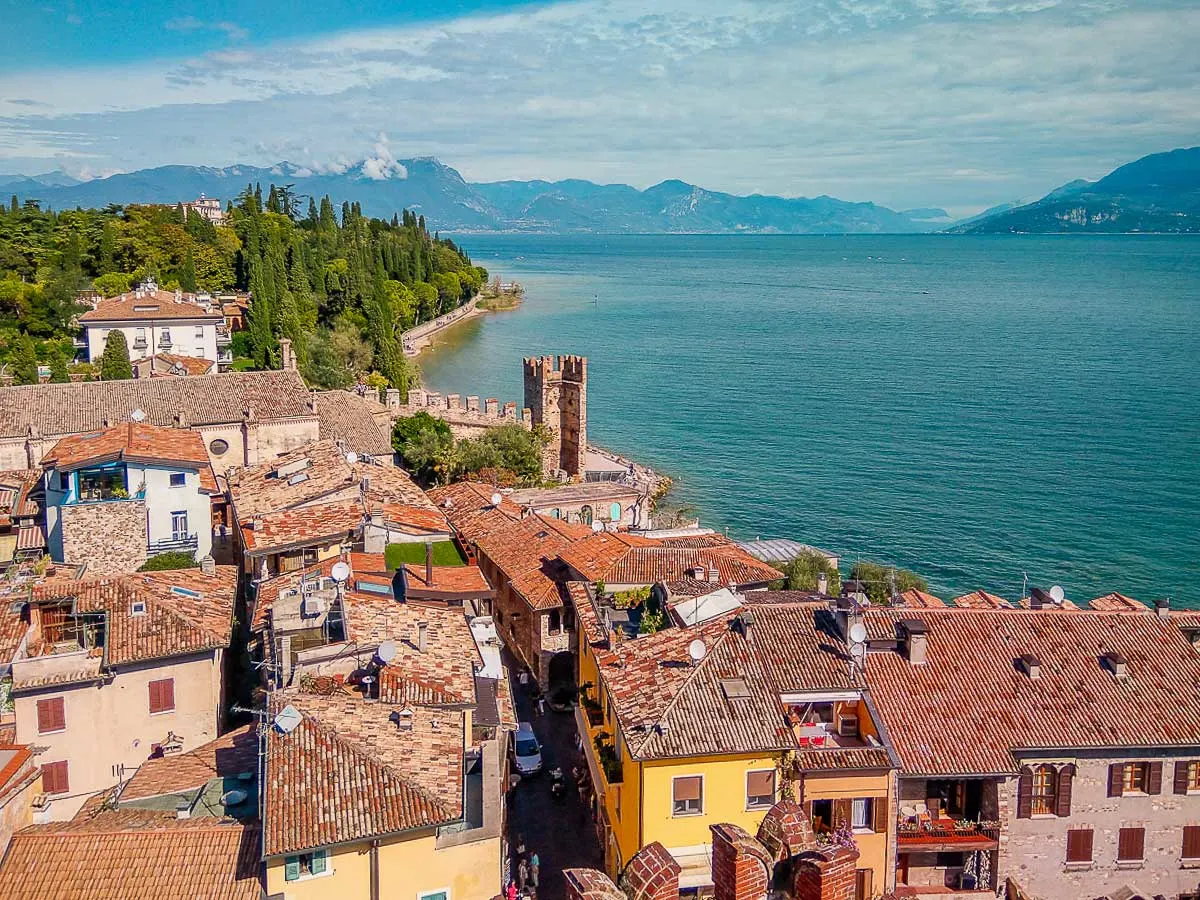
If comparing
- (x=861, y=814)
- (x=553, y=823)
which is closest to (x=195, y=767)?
(x=553, y=823)

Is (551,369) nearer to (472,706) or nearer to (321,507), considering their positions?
(321,507)

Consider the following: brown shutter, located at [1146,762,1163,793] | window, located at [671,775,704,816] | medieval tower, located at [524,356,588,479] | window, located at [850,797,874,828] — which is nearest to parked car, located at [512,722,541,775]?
window, located at [671,775,704,816]

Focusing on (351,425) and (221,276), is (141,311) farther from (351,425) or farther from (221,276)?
(221,276)

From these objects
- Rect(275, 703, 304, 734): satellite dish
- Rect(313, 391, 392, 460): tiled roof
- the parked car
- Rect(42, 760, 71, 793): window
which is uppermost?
Rect(313, 391, 392, 460): tiled roof

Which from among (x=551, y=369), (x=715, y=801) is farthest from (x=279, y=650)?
(x=551, y=369)

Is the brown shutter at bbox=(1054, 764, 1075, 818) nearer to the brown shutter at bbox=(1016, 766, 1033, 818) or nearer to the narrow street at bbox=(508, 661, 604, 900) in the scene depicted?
the brown shutter at bbox=(1016, 766, 1033, 818)

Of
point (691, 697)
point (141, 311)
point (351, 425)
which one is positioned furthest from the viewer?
point (141, 311)
